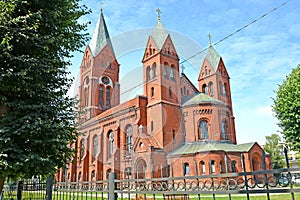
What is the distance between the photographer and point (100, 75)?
40594 millimetres

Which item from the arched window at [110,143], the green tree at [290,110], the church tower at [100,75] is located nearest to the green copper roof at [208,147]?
the green tree at [290,110]

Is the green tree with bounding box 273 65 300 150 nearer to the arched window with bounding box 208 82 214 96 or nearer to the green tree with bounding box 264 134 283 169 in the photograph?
the arched window with bounding box 208 82 214 96

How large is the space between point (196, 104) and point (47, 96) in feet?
71.1

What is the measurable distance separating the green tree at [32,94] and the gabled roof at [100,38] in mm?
35109

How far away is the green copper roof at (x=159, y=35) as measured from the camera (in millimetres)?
29150

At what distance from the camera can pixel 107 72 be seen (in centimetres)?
4169

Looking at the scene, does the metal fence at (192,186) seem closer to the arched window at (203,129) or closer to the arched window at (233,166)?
the arched window at (233,166)

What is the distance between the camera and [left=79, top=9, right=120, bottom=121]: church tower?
39531 mm

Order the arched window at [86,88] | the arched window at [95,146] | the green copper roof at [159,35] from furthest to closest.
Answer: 1. the arched window at [86,88]
2. the arched window at [95,146]
3. the green copper roof at [159,35]

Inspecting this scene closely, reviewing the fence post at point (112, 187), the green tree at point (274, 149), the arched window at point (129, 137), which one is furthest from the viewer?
the green tree at point (274, 149)

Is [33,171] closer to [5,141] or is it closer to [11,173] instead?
[11,173]

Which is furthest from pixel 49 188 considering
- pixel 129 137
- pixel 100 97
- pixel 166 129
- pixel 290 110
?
pixel 100 97

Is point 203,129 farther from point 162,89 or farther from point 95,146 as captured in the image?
point 95,146

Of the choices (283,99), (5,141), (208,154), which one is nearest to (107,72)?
(208,154)
